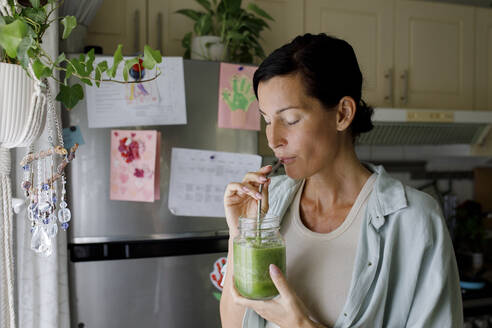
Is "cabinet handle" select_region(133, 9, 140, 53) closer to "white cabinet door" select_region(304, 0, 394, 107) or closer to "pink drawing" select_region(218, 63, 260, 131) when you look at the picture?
"pink drawing" select_region(218, 63, 260, 131)

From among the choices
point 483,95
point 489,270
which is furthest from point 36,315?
point 483,95

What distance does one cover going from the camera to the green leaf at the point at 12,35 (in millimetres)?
510

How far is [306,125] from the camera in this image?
0.89 metres

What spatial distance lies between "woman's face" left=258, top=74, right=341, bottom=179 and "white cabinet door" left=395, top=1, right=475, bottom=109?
1744 millimetres

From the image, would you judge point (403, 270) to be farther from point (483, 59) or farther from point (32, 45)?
point (483, 59)

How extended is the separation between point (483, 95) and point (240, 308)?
2347 mm

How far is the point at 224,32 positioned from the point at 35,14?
56.7 inches

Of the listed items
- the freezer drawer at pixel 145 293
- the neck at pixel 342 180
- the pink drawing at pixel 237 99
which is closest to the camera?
the neck at pixel 342 180

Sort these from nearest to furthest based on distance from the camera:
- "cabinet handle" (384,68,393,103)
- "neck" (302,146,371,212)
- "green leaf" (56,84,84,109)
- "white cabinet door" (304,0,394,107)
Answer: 1. "green leaf" (56,84,84,109)
2. "neck" (302,146,371,212)
3. "white cabinet door" (304,0,394,107)
4. "cabinet handle" (384,68,393,103)

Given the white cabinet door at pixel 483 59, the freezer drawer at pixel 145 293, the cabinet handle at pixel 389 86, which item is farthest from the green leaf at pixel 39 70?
the white cabinet door at pixel 483 59

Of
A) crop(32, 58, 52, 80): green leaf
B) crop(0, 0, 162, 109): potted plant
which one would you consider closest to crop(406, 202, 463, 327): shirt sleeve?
crop(0, 0, 162, 109): potted plant

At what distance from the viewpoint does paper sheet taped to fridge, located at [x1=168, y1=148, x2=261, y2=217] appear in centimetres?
167

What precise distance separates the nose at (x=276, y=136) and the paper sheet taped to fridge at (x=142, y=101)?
0.84m

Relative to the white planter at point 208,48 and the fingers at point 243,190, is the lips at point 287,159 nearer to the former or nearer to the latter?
the fingers at point 243,190
